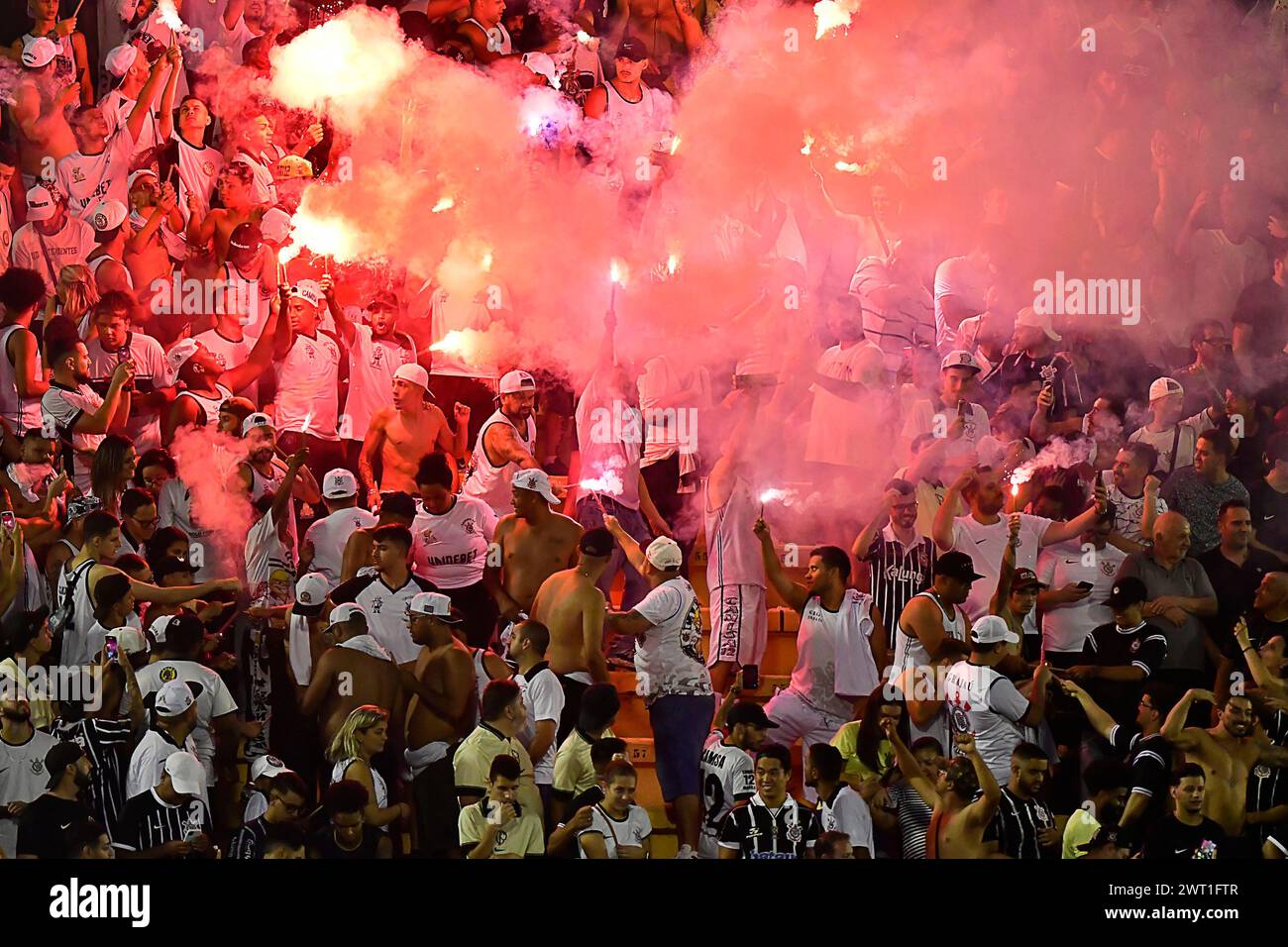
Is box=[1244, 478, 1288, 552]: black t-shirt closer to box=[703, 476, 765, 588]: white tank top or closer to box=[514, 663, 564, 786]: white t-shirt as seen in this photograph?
box=[703, 476, 765, 588]: white tank top

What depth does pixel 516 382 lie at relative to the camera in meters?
8.73

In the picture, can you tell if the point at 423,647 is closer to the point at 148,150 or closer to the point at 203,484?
the point at 203,484

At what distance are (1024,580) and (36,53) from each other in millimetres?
5058

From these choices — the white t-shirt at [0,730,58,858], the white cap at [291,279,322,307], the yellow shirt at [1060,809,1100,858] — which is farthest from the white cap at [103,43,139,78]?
the yellow shirt at [1060,809,1100,858]

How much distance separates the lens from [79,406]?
8.66 metres

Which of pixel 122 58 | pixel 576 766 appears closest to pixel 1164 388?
pixel 576 766

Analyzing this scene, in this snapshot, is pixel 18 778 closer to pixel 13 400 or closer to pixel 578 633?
pixel 13 400

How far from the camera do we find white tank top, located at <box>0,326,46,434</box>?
869cm

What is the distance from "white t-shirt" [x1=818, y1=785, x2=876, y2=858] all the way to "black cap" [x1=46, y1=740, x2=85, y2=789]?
297 cm

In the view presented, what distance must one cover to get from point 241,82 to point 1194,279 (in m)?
4.52

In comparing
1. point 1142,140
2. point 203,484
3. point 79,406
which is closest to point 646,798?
point 203,484

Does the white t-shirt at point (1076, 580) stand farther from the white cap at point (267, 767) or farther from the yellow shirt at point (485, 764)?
the white cap at point (267, 767)

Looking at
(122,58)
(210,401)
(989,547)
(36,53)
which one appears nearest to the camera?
(989,547)

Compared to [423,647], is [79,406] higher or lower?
higher
